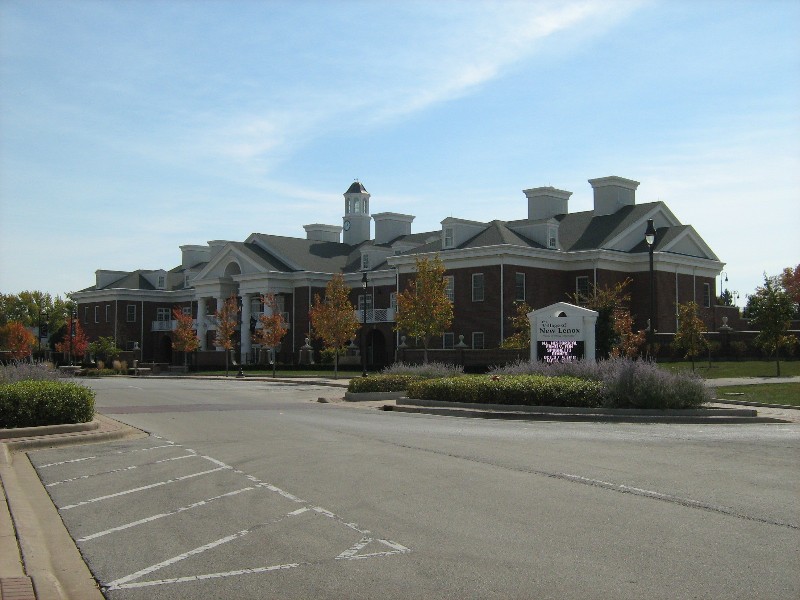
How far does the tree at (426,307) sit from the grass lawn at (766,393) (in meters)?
22.2

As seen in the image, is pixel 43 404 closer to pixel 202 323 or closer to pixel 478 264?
pixel 478 264

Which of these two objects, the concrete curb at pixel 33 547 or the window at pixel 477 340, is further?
the window at pixel 477 340

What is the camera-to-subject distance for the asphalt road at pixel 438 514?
709 cm

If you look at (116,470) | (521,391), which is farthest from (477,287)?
(116,470)

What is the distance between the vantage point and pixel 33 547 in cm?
834

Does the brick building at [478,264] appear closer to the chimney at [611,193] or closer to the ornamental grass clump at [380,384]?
the chimney at [611,193]

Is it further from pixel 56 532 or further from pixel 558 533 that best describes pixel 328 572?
pixel 56 532

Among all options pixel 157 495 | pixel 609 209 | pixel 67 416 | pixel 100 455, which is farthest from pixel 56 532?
pixel 609 209

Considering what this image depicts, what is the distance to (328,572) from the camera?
731cm

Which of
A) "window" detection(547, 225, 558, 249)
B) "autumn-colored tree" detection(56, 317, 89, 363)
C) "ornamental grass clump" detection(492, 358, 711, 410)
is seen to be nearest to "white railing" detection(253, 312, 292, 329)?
"autumn-colored tree" detection(56, 317, 89, 363)

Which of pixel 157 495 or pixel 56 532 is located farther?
pixel 157 495

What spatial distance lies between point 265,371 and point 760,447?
5215 centimetres

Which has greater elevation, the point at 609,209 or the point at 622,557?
the point at 609,209

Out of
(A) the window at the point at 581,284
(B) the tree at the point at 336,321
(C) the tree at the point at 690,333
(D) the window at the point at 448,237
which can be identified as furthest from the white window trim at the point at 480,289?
(C) the tree at the point at 690,333
